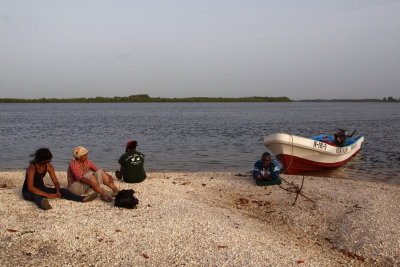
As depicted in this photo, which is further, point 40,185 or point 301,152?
point 301,152

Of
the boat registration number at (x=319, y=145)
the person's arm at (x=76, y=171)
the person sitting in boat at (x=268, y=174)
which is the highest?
the person's arm at (x=76, y=171)

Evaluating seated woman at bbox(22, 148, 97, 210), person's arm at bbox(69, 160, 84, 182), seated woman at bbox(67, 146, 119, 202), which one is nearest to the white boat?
seated woman at bbox(67, 146, 119, 202)

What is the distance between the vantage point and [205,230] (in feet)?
20.6

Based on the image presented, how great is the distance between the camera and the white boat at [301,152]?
44.0ft

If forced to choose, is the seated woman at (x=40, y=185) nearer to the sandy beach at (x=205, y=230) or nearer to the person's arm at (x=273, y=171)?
the sandy beach at (x=205, y=230)

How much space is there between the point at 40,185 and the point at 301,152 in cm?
976

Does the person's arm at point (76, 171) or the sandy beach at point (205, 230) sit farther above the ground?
the person's arm at point (76, 171)

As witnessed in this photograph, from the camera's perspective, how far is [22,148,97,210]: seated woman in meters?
7.50

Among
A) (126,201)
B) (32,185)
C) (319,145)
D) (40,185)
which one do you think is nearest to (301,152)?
(319,145)

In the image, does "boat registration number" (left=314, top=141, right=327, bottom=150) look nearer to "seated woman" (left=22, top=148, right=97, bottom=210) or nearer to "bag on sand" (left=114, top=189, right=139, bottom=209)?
"bag on sand" (left=114, top=189, right=139, bottom=209)

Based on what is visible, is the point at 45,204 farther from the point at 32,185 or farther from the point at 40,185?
the point at 40,185

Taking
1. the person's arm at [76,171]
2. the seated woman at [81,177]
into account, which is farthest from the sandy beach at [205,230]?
the person's arm at [76,171]

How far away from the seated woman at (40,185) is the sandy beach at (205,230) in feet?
0.55

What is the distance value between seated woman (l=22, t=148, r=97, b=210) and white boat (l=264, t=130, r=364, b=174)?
25.8ft
